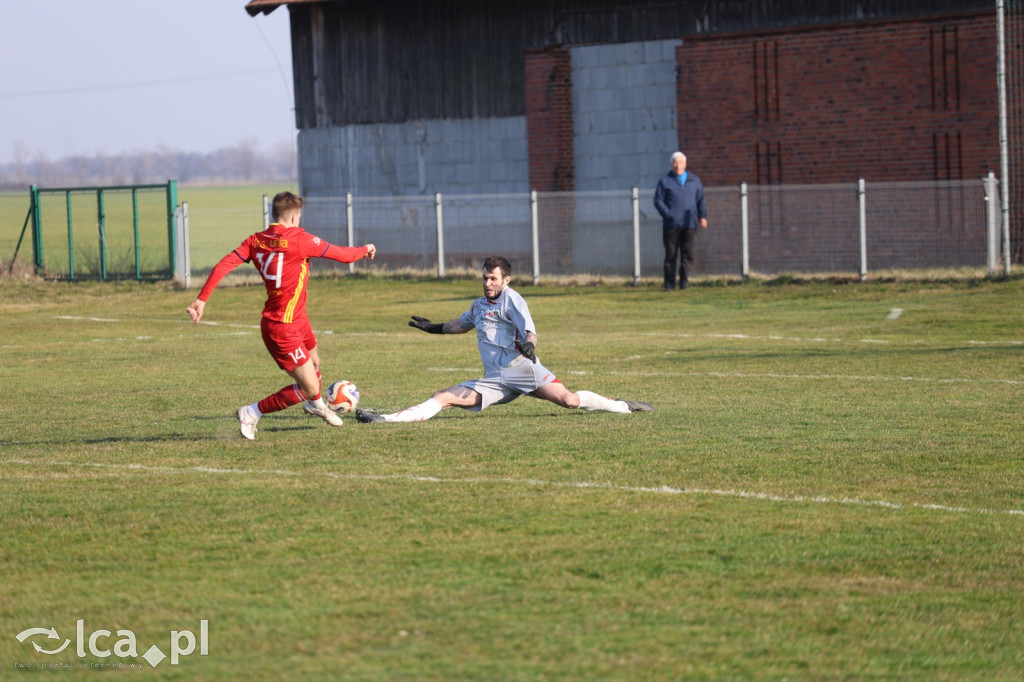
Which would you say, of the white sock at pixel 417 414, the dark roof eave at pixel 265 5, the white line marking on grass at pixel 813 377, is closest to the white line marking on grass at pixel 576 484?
the white sock at pixel 417 414

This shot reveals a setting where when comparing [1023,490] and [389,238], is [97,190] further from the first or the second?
[1023,490]

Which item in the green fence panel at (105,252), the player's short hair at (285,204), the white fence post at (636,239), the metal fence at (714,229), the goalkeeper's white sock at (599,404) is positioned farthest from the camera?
the green fence panel at (105,252)

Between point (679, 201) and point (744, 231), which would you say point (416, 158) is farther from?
point (679, 201)

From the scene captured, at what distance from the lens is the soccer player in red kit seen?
998 centimetres

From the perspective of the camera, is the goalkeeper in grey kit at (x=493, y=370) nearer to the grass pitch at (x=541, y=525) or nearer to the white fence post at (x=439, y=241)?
the grass pitch at (x=541, y=525)

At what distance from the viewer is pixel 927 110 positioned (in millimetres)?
26094

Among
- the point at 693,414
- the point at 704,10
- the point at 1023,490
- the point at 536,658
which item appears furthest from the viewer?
the point at 704,10

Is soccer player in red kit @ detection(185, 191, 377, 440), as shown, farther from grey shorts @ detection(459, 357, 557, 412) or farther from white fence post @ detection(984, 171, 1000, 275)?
white fence post @ detection(984, 171, 1000, 275)

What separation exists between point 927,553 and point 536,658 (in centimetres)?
241

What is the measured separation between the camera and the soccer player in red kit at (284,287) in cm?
998

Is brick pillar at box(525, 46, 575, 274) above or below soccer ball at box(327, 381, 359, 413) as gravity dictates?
above

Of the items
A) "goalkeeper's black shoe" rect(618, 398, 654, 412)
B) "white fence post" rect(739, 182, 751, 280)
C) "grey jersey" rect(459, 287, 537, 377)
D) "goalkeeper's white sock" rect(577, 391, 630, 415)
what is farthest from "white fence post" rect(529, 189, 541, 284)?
"grey jersey" rect(459, 287, 537, 377)

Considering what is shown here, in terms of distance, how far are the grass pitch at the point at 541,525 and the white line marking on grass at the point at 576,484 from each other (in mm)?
31

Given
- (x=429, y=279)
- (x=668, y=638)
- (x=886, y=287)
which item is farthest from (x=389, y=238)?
(x=668, y=638)
